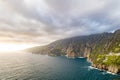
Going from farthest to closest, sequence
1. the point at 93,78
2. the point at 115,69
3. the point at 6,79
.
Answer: the point at 115,69
the point at 93,78
the point at 6,79

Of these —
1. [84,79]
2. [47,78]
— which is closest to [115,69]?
[84,79]

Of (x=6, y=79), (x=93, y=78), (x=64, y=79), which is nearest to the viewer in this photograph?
(x=6, y=79)

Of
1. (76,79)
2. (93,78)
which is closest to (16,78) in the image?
(76,79)

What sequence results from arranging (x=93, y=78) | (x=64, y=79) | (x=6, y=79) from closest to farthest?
(x=6, y=79)
(x=64, y=79)
(x=93, y=78)

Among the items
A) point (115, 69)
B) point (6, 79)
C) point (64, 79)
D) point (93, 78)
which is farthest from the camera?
point (115, 69)

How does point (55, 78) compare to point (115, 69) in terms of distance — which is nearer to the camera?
point (55, 78)

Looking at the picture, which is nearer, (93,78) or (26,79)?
(26,79)

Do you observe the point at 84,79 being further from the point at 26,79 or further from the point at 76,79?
the point at 26,79

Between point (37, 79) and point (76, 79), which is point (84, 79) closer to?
point (76, 79)
